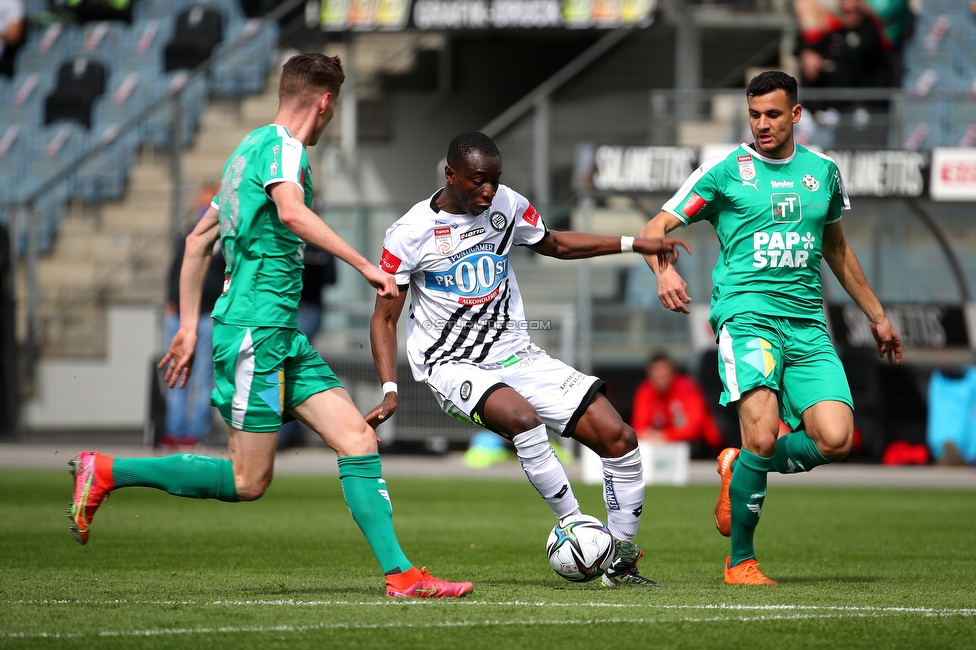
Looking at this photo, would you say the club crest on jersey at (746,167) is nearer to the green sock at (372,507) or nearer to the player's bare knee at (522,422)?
the player's bare knee at (522,422)

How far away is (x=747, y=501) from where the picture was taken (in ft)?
21.1

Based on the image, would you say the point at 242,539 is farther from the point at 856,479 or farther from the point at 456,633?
the point at 856,479

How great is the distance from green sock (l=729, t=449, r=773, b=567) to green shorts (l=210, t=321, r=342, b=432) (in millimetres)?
2162

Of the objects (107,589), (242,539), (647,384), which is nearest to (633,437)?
(107,589)

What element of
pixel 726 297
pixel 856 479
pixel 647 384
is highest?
pixel 726 297

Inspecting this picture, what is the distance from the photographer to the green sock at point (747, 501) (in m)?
6.42

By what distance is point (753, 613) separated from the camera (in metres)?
5.24

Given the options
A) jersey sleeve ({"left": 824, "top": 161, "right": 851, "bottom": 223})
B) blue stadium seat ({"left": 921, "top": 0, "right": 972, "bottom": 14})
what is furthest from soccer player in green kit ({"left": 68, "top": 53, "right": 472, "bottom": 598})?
blue stadium seat ({"left": 921, "top": 0, "right": 972, "bottom": 14})

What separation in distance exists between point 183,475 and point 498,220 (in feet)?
6.51

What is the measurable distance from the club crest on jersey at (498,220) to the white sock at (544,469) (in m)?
1.06

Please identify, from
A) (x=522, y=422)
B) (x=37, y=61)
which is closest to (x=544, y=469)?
(x=522, y=422)

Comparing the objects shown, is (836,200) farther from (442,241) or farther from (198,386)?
(198,386)

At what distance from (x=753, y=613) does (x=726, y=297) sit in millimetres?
1868

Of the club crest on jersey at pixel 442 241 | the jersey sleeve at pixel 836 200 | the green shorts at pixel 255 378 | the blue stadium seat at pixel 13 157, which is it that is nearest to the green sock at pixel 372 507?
the green shorts at pixel 255 378
